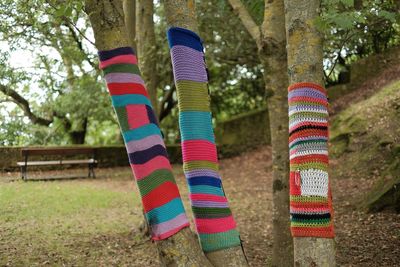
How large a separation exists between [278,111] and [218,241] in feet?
5.98

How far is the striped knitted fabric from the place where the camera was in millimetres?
2523

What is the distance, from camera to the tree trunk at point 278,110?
4012 mm

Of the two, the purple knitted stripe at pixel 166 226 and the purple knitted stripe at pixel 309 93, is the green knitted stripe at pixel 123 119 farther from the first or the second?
the purple knitted stripe at pixel 309 93

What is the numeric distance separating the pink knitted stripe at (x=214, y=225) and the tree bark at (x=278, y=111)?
1.55 metres

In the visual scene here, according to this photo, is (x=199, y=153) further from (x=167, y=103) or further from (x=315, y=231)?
(x=167, y=103)

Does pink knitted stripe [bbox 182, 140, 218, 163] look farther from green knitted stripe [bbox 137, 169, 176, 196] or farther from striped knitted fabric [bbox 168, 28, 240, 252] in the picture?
green knitted stripe [bbox 137, 169, 176, 196]

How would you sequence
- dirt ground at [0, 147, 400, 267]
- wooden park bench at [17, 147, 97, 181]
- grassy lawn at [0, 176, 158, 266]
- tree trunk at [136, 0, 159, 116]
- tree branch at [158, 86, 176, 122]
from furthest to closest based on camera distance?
tree branch at [158, 86, 176, 122], wooden park bench at [17, 147, 97, 181], tree trunk at [136, 0, 159, 116], grassy lawn at [0, 176, 158, 266], dirt ground at [0, 147, 400, 267]

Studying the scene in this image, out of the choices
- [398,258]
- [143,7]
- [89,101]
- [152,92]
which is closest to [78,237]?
[152,92]

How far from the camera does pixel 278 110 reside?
159 inches

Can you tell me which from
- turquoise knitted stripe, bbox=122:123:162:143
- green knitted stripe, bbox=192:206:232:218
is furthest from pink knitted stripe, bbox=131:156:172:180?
green knitted stripe, bbox=192:206:232:218

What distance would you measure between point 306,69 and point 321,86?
0.13m

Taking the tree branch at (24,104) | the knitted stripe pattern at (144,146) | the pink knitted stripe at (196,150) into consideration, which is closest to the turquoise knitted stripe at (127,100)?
the knitted stripe pattern at (144,146)

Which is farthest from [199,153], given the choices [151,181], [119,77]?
[119,77]

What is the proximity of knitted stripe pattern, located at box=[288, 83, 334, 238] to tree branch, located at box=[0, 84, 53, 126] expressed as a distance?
495 centimetres
